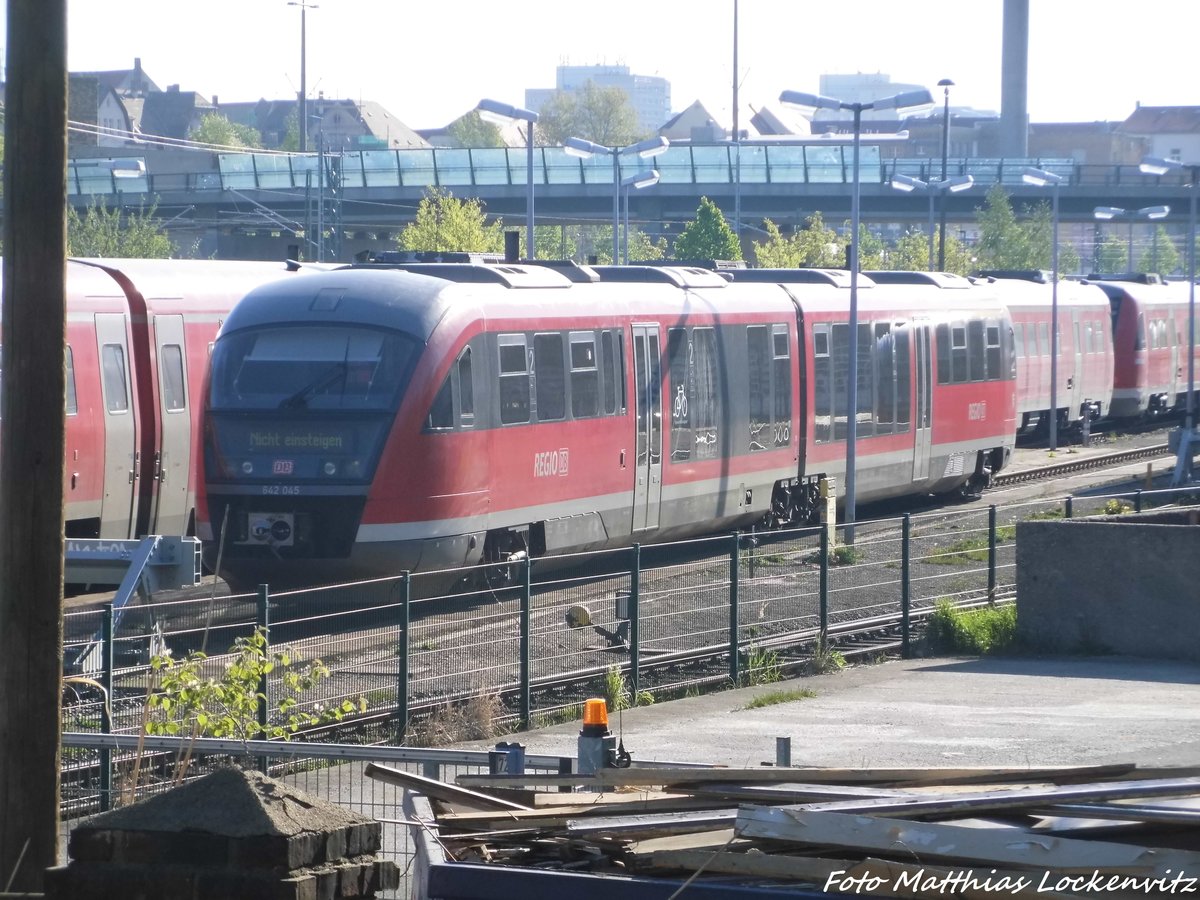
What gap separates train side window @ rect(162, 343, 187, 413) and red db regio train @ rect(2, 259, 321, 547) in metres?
0.01

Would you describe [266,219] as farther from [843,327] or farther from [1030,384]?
[843,327]

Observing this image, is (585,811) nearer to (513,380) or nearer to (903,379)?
(513,380)

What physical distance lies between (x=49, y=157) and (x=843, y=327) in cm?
1981

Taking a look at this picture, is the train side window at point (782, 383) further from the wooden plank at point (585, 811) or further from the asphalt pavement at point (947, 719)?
the wooden plank at point (585, 811)

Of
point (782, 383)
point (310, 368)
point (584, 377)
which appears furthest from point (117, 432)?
point (782, 383)

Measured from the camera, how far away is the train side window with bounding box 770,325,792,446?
929 inches

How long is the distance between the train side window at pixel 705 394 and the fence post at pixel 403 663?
935 cm

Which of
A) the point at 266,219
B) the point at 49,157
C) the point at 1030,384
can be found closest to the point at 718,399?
the point at 49,157

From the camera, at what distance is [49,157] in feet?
20.3

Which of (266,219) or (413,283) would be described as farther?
(266,219)

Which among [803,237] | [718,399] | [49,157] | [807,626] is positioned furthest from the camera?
[803,237]

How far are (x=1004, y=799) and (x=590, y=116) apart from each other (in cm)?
17926

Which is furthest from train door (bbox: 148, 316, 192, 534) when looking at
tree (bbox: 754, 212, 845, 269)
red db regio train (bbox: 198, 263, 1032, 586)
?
tree (bbox: 754, 212, 845, 269)

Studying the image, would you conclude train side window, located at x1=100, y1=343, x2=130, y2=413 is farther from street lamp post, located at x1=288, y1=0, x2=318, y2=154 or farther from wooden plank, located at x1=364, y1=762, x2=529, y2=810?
street lamp post, located at x1=288, y1=0, x2=318, y2=154
